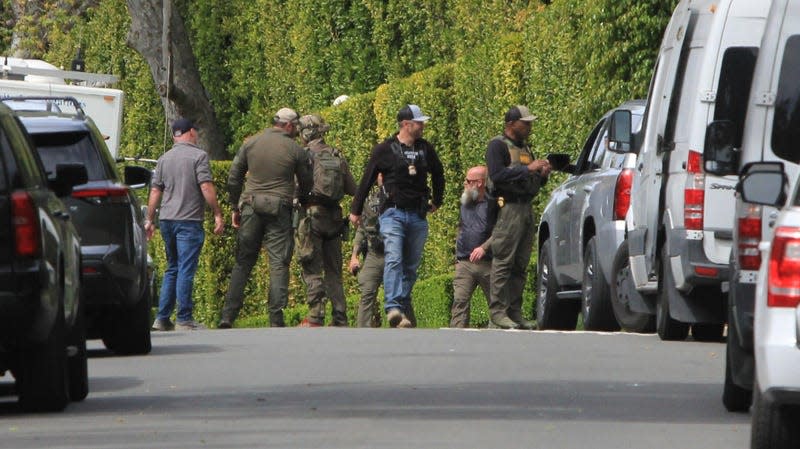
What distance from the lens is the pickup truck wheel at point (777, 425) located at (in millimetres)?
8008

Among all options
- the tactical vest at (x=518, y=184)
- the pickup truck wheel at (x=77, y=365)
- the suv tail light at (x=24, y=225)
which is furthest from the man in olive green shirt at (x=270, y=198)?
the suv tail light at (x=24, y=225)

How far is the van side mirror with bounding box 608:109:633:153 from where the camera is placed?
16.0 m

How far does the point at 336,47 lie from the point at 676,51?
19654 mm

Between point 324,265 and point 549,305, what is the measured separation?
2540 mm

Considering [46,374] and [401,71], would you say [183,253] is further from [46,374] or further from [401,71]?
[401,71]

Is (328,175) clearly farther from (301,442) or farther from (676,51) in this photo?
(301,442)

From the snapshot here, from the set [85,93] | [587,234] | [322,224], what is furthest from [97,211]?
[85,93]

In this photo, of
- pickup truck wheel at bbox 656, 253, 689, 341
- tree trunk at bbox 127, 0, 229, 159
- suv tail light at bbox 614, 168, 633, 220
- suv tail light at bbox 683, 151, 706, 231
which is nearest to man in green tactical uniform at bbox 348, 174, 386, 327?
suv tail light at bbox 614, 168, 633, 220

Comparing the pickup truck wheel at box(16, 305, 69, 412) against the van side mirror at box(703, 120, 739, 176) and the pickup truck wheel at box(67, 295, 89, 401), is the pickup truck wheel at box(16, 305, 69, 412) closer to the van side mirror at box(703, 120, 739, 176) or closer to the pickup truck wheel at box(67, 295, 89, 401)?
the pickup truck wheel at box(67, 295, 89, 401)

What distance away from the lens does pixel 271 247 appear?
20.1m

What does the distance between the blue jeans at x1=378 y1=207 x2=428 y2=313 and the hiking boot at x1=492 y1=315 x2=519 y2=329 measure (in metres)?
0.79

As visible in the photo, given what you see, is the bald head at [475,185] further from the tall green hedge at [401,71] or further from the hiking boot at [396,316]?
the hiking boot at [396,316]

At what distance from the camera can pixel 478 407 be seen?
10.6m

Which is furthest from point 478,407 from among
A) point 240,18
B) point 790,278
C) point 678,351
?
point 240,18
